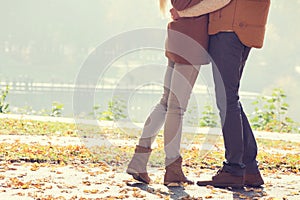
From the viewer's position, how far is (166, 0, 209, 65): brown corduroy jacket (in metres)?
3.62

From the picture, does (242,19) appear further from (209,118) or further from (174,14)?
(209,118)

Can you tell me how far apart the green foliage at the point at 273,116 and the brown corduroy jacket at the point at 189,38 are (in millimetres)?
6208

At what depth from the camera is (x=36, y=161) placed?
4570 mm

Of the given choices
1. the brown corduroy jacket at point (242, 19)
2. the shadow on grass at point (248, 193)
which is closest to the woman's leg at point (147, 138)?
the brown corduroy jacket at point (242, 19)

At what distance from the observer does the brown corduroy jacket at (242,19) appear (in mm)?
3609

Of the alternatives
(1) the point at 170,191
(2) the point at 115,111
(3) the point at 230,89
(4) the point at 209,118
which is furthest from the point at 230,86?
(4) the point at 209,118

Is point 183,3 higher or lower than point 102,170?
higher

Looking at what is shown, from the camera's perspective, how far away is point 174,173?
146 inches

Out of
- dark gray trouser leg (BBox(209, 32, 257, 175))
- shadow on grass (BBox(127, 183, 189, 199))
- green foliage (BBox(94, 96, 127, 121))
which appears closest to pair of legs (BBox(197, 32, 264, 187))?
dark gray trouser leg (BBox(209, 32, 257, 175))

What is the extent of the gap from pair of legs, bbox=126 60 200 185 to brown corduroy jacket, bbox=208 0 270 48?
0.31 m

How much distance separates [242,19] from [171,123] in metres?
0.78

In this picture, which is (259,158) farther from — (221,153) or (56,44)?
(56,44)

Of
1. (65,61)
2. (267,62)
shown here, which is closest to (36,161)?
(267,62)

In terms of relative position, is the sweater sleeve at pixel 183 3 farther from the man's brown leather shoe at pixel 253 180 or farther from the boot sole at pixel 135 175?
the man's brown leather shoe at pixel 253 180
